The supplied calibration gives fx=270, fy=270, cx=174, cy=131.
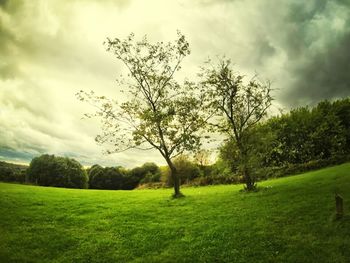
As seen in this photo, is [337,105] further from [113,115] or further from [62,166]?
[62,166]

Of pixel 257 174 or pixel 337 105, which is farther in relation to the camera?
pixel 337 105

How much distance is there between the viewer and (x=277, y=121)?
6988 centimetres

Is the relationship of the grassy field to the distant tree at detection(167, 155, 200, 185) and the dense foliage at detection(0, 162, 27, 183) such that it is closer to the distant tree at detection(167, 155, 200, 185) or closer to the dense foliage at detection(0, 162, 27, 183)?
the dense foliage at detection(0, 162, 27, 183)

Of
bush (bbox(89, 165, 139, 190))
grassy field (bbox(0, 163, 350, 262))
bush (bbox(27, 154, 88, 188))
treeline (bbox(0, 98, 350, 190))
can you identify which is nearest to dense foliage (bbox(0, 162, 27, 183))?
treeline (bbox(0, 98, 350, 190))

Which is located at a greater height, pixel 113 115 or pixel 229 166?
pixel 113 115

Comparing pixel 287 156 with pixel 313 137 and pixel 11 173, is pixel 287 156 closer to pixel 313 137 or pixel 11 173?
pixel 313 137

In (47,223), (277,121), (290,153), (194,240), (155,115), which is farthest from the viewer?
(277,121)

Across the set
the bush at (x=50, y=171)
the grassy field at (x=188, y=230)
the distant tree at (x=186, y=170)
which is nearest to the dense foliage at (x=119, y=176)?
the distant tree at (x=186, y=170)

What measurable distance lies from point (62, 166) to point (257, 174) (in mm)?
55940

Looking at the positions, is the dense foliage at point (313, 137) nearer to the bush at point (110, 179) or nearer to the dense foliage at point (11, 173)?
the bush at point (110, 179)

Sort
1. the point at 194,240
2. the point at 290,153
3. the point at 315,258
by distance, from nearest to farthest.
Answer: the point at 315,258 → the point at 194,240 → the point at 290,153

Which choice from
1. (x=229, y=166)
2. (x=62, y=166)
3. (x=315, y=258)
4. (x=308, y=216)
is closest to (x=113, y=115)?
(x=229, y=166)

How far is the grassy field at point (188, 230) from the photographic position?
17.1 metres

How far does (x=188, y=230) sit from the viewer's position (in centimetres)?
2220
